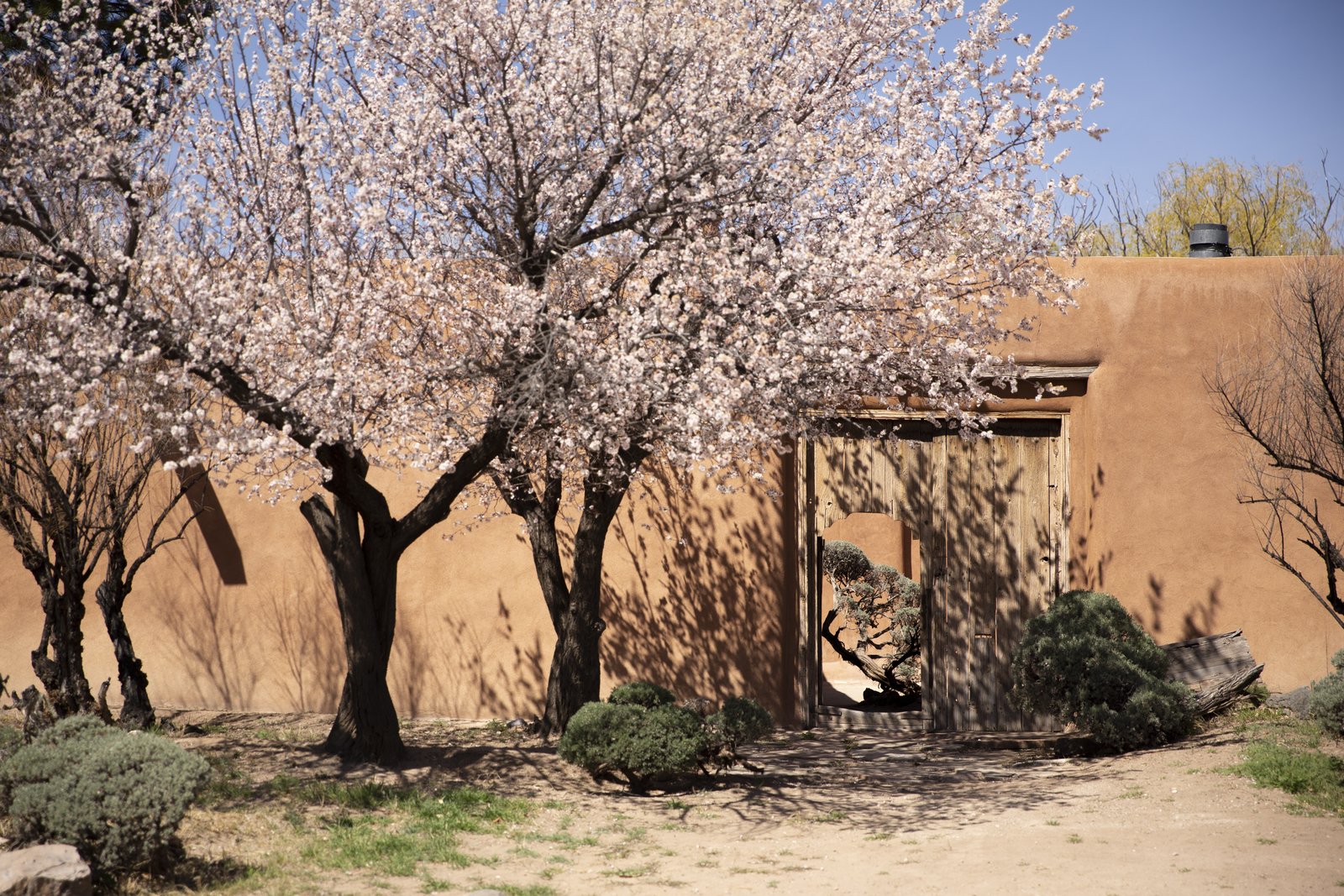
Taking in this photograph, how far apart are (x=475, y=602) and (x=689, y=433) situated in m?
4.29

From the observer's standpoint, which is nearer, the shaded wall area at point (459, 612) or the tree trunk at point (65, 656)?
the tree trunk at point (65, 656)

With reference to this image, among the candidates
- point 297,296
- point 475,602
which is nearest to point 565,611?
point 475,602

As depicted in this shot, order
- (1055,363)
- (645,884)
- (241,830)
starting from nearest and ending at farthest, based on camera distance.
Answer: (645,884), (241,830), (1055,363)

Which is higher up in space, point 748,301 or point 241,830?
point 748,301

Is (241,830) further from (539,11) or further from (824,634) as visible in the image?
(824,634)

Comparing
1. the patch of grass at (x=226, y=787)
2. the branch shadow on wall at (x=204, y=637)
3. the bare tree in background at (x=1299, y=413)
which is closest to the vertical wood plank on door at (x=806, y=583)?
the bare tree in background at (x=1299, y=413)

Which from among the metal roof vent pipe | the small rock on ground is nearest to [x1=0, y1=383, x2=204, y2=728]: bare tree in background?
the small rock on ground

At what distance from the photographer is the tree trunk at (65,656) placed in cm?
828

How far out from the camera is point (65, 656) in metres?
8.50

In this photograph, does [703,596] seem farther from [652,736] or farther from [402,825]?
[402,825]

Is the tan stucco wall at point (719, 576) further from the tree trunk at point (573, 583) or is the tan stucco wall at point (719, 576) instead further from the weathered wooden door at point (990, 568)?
the tree trunk at point (573, 583)

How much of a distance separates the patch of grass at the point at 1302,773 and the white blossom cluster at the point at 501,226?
2.98 meters

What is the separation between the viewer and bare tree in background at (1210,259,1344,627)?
7.94 meters

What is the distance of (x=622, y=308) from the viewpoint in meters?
7.46
